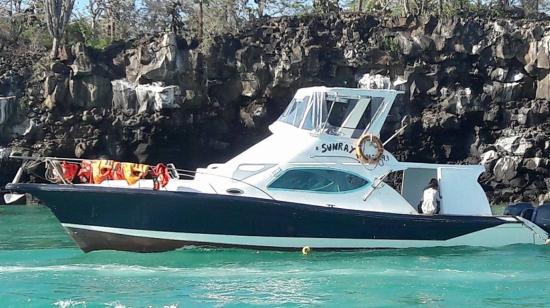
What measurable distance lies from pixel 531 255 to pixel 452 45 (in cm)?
1939

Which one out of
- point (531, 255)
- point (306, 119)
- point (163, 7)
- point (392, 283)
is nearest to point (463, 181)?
point (531, 255)

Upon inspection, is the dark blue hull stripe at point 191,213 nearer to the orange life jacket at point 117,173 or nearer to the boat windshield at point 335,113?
the orange life jacket at point 117,173

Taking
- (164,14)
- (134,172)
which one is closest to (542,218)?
(134,172)

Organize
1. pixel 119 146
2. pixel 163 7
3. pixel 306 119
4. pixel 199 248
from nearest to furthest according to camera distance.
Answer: pixel 199 248
pixel 306 119
pixel 119 146
pixel 163 7

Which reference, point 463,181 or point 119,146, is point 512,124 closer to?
point 119,146

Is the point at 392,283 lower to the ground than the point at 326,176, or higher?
lower

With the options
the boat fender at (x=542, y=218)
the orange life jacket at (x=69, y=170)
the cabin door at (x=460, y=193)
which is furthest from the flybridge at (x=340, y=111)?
the orange life jacket at (x=69, y=170)

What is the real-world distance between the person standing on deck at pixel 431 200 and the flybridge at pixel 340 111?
1464 millimetres

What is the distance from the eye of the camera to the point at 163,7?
132ft

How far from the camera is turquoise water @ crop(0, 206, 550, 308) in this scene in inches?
450

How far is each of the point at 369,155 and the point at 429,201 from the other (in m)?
1.41

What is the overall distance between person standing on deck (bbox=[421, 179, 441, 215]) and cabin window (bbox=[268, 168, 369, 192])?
118 cm

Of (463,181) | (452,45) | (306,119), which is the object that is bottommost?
(463,181)

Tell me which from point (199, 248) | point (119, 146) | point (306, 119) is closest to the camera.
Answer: point (199, 248)
